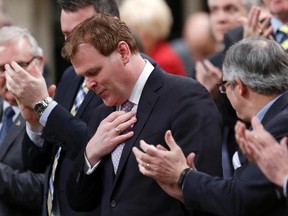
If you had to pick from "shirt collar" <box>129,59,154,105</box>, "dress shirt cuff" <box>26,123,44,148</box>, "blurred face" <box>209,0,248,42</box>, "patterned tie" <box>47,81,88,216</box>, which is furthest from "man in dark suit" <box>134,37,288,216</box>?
"blurred face" <box>209,0,248,42</box>

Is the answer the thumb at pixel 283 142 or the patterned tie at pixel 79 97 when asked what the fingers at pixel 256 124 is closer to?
the thumb at pixel 283 142

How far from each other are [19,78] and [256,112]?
1.58 m

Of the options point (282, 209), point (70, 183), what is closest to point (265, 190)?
point (282, 209)

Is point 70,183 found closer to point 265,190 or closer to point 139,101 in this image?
point 139,101

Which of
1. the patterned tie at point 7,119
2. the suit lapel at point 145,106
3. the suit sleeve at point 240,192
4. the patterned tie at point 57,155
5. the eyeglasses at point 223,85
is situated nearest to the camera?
the suit sleeve at point 240,192

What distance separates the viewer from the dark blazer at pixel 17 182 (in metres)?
6.75

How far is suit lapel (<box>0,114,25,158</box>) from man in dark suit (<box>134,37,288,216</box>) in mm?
1813

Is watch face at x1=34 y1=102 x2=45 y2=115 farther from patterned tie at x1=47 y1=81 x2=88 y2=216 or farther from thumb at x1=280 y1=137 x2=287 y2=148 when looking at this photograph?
thumb at x1=280 y1=137 x2=287 y2=148

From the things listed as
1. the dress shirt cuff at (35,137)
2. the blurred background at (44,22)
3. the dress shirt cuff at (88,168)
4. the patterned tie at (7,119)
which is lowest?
the blurred background at (44,22)

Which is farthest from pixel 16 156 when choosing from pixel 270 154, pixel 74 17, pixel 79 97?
pixel 270 154

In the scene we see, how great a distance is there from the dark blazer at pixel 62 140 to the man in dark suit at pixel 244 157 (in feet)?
3.00

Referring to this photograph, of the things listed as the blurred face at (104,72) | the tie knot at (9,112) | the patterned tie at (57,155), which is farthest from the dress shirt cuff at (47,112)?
the tie knot at (9,112)

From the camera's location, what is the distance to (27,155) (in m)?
6.55

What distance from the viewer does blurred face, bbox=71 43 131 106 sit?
5633 millimetres
